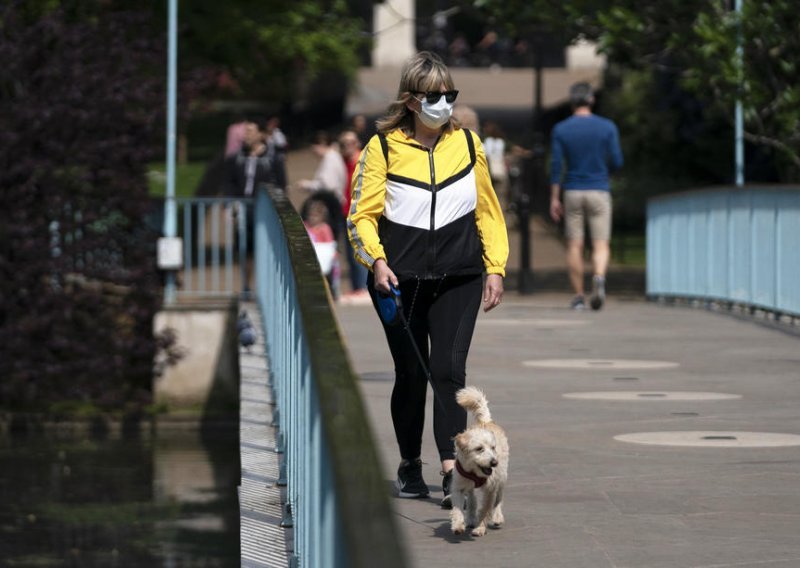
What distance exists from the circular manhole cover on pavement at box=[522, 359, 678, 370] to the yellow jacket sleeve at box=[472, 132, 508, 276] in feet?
17.9

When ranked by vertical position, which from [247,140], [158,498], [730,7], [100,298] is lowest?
[158,498]

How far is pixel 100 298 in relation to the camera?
76.2ft

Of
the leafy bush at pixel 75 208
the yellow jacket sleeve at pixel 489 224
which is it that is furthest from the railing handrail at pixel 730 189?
the yellow jacket sleeve at pixel 489 224

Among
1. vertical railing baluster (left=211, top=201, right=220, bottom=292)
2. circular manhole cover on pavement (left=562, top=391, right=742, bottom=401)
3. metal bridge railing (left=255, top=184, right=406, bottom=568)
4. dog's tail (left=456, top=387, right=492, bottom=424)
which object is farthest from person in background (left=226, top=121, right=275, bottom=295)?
dog's tail (left=456, top=387, right=492, bottom=424)

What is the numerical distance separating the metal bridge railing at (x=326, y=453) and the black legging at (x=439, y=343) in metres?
0.44

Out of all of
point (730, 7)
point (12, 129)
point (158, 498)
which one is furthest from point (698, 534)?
point (12, 129)

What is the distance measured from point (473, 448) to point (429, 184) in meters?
1.19

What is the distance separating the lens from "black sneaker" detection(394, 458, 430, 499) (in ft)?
26.1

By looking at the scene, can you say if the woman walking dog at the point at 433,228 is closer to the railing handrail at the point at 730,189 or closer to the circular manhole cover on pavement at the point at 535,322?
the railing handrail at the point at 730,189

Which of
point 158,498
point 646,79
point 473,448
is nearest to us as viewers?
point 473,448

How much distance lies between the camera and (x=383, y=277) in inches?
293

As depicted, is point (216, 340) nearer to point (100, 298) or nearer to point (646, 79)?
point (100, 298)

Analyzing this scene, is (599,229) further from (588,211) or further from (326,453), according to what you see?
(326,453)

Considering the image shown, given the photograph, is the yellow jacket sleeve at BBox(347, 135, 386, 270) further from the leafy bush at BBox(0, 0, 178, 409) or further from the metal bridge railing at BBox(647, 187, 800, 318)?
the leafy bush at BBox(0, 0, 178, 409)
